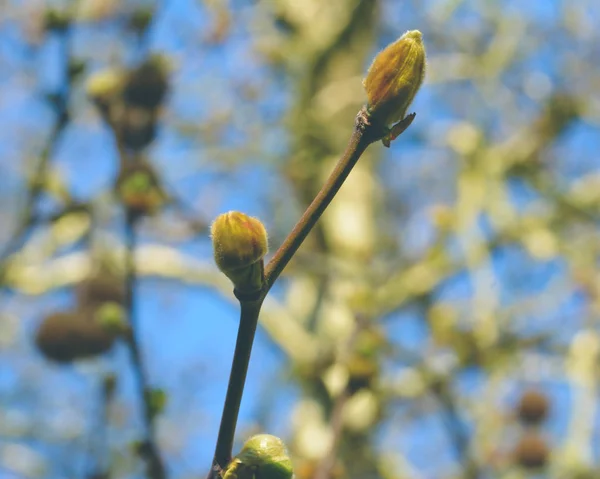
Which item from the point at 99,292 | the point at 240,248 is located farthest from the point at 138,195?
the point at 99,292

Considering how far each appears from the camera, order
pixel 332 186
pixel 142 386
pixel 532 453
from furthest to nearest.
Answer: pixel 532 453 < pixel 142 386 < pixel 332 186

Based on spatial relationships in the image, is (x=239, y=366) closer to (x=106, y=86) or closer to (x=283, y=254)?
Answer: (x=283, y=254)

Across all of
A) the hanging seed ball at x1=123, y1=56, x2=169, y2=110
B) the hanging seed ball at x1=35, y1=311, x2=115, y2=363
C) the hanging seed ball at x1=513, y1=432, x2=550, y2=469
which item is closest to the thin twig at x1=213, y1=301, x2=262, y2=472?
the hanging seed ball at x1=123, y1=56, x2=169, y2=110

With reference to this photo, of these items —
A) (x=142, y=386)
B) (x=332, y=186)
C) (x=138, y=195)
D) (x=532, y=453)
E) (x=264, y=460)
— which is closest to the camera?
(x=332, y=186)

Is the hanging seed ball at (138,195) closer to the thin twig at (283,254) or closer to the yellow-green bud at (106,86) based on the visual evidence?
the yellow-green bud at (106,86)

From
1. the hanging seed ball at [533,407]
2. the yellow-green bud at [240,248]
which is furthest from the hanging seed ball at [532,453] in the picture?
the yellow-green bud at [240,248]

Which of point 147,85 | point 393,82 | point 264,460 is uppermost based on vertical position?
point 147,85

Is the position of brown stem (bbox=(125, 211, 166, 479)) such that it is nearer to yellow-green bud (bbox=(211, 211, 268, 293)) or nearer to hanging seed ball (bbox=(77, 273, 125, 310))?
yellow-green bud (bbox=(211, 211, 268, 293))
